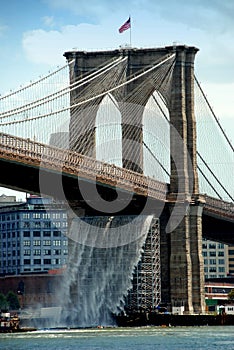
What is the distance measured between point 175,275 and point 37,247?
90115 millimetres

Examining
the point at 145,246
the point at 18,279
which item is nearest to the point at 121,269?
the point at 145,246

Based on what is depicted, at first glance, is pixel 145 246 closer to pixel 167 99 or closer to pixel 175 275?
pixel 175 275

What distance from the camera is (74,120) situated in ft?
295

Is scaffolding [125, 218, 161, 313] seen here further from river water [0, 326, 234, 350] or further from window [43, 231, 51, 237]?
window [43, 231, 51, 237]

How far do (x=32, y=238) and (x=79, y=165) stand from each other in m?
101

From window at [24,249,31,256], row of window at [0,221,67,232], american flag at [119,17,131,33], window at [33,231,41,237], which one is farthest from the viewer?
window at [33,231,41,237]

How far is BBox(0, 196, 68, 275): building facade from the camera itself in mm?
183625

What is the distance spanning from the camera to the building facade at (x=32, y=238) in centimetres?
18362

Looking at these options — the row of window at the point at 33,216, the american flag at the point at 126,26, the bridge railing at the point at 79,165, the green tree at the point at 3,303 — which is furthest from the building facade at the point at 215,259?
the american flag at the point at 126,26

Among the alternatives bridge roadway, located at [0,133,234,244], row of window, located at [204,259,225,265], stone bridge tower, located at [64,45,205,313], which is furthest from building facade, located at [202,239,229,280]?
stone bridge tower, located at [64,45,205,313]

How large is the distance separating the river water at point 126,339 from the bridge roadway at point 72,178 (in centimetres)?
907

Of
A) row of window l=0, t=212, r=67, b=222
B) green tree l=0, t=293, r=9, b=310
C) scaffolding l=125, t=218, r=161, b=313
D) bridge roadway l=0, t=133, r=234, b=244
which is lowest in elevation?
scaffolding l=125, t=218, r=161, b=313

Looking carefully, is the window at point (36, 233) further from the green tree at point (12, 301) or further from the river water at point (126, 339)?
the river water at point (126, 339)

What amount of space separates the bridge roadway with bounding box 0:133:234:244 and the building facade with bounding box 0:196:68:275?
83013mm
